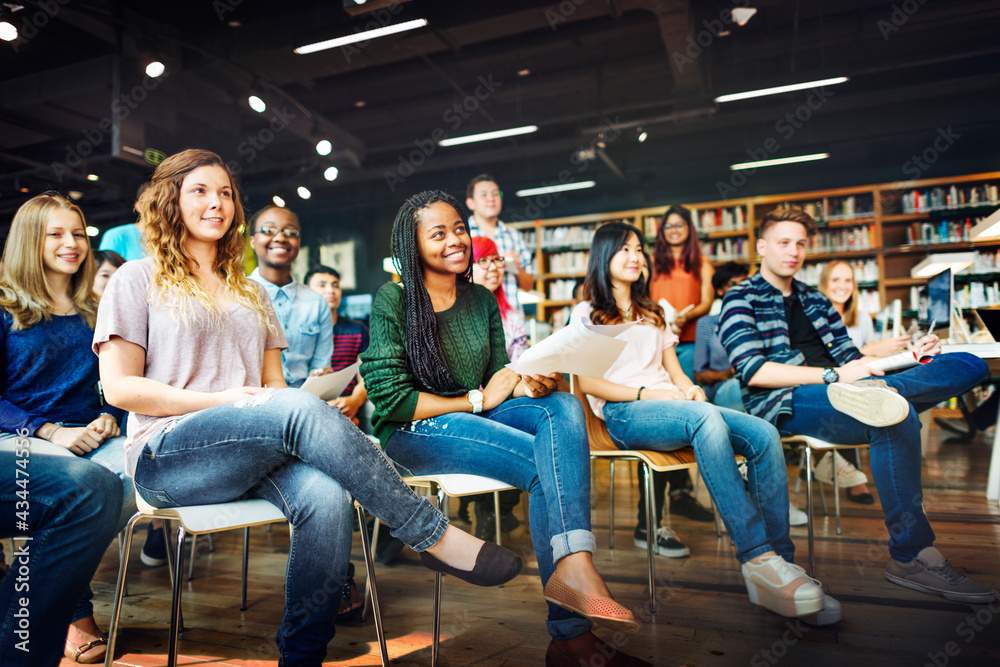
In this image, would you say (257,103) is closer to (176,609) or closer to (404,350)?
(404,350)

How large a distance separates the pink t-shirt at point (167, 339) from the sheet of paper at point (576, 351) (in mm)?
647

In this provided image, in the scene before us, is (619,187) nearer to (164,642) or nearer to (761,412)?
(761,412)

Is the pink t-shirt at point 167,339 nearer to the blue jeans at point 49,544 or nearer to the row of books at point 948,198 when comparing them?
the blue jeans at point 49,544

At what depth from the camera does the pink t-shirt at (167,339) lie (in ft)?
4.05

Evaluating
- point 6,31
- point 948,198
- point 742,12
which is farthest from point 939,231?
point 6,31

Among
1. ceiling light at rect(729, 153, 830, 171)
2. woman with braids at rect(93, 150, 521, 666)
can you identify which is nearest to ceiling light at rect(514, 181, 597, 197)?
ceiling light at rect(729, 153, 830, 171)

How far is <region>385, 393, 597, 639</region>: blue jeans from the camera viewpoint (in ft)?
4.24

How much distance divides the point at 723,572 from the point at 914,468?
0.67 meters

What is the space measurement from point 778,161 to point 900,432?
673 cm

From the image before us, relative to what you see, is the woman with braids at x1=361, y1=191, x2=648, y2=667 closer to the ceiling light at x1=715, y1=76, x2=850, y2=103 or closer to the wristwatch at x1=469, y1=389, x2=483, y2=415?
the wristwatch at x1=469, y1=389, x2=483, y2=415

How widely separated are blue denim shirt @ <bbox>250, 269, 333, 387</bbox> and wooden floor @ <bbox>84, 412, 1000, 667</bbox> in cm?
77

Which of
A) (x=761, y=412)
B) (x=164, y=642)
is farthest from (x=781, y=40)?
(x=164, y=642)

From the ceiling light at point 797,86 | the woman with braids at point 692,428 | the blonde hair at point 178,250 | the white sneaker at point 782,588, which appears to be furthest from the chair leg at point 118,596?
the ceiling light at point 797,86

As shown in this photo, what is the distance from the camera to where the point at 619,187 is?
871cm
